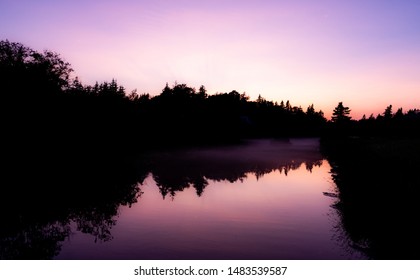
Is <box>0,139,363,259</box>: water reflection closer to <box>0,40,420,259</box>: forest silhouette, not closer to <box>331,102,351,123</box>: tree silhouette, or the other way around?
<box>0,40,420,259</box>: forest silhouette

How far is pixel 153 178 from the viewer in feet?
95.7

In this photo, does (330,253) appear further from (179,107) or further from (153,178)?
(179,107)

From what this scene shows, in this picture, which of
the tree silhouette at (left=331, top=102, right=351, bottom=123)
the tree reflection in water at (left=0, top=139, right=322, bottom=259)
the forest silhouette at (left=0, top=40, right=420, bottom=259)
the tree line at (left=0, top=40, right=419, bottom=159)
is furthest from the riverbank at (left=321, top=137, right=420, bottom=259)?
the tree silhouette at (left=331, top=102, right=351, bottom=123)

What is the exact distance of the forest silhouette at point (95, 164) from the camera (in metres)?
13.4

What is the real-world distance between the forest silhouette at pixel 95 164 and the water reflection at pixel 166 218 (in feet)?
0.48

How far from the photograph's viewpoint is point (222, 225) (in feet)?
49.8

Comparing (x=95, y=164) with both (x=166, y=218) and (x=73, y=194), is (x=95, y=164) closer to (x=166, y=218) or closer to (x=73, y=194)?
(x=73, y=194)

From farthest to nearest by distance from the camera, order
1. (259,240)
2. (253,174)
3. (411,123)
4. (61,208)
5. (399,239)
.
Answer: (411,123)
(253,174)
(61,208)
(259,240)
(399,239)

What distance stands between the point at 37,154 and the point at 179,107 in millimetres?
50521

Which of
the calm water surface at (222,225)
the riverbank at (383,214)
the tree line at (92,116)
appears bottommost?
the calm water surface at (222,225)

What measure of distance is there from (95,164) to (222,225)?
2405 cm

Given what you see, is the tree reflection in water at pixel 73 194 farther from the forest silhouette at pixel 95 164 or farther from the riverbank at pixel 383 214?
the riverbank at pixel 383 214

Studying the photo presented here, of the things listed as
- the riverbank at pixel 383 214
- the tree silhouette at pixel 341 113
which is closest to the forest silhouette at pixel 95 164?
the riverbank at pixel 383 214
